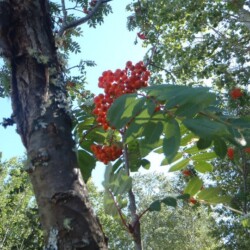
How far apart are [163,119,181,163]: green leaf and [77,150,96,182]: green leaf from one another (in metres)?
0.66

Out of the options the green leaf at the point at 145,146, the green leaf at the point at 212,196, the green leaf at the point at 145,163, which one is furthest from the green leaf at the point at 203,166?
the green leaf at the point at 145,146

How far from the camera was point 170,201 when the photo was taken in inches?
50.7

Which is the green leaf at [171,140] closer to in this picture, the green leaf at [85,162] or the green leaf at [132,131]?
the green leaf at [132,131]

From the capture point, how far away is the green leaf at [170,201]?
1.27m

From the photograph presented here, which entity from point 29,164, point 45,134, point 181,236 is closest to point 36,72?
point 45,134

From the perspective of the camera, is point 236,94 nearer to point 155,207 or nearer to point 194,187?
point 194,187

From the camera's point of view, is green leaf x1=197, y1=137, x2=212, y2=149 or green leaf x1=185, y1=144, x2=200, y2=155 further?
green leaf x1=185, y1=144, x2=200, y2=155

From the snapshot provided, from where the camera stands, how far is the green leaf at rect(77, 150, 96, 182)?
5.92 ft

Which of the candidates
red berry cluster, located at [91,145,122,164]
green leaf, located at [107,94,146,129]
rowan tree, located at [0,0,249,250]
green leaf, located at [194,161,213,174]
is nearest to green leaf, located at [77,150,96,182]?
rowan tree, located at [0,0,249,250]

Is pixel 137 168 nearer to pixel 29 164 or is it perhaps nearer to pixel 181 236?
pixel 29 164

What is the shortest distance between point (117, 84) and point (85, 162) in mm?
487

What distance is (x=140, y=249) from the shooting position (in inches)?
42.5

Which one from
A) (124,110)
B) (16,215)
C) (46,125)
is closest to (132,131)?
(124,110)

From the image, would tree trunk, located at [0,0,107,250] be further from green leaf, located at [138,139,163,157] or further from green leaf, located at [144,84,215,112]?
green leaf, located at [144,84,215,112]
